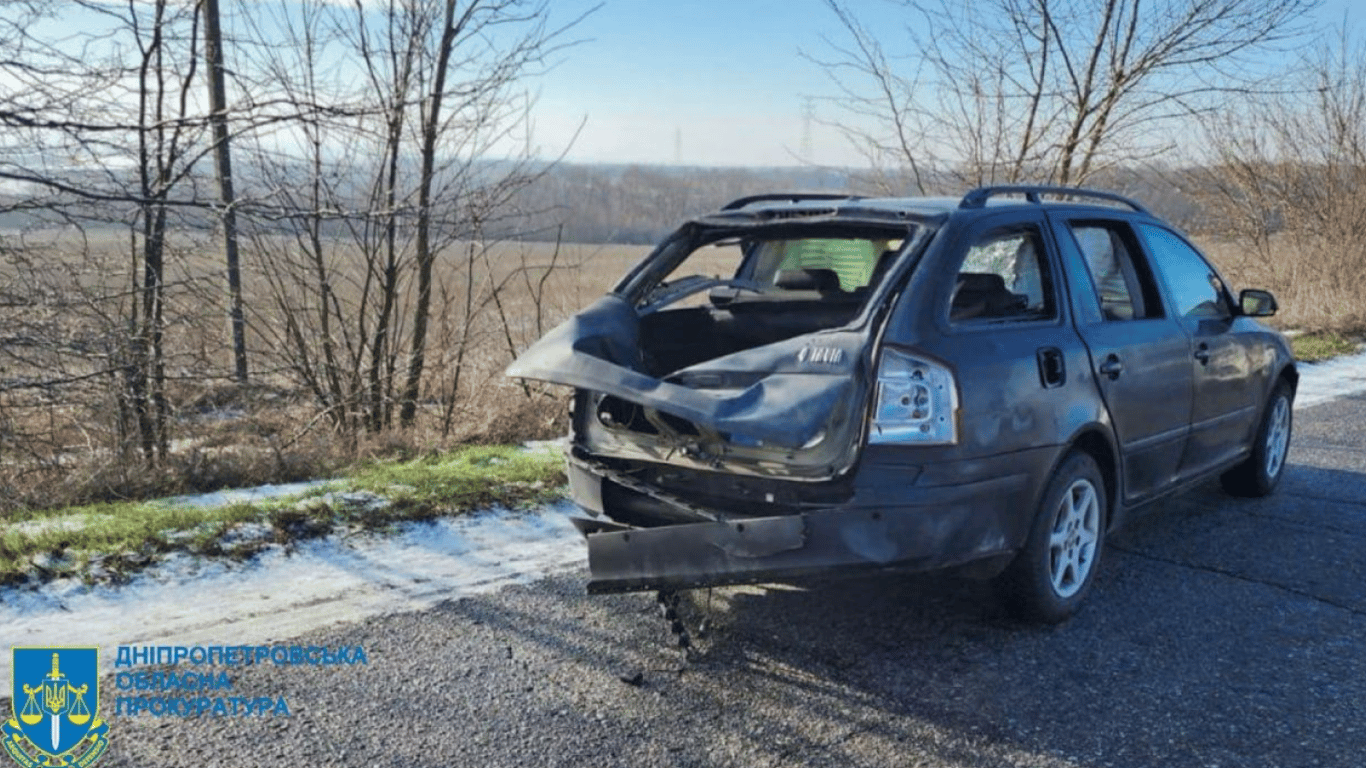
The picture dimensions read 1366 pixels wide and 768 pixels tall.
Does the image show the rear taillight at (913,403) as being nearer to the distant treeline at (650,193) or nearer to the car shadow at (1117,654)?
the car shadow at (1117,654)

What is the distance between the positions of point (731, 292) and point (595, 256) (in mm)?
7009

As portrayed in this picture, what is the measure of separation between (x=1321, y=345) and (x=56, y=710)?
15.0 meters

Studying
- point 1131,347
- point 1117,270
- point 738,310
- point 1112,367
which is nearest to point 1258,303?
point 1117,270

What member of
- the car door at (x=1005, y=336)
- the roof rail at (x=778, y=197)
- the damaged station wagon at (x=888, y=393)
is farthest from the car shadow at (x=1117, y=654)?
the roof rail at (x=778, y=197)

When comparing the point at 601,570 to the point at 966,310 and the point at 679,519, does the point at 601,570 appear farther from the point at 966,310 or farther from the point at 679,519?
the point at 966,310

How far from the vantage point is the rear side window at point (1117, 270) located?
15.7 feet

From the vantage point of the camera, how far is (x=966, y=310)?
407 cm

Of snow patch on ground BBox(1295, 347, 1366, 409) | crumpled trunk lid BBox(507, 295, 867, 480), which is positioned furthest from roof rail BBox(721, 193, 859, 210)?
snow patch on ground BBox(1295, 347, 1366, 409)

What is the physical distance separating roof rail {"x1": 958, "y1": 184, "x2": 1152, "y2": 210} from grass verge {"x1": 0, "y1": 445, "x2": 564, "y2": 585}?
2936mm

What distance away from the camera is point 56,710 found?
336cm

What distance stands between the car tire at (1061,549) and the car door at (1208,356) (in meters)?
1.15

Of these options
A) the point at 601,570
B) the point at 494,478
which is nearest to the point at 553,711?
the point at 601,570

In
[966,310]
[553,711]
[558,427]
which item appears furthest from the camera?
[558,427]

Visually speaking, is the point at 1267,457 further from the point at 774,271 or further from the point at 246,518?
the point at 246,518
